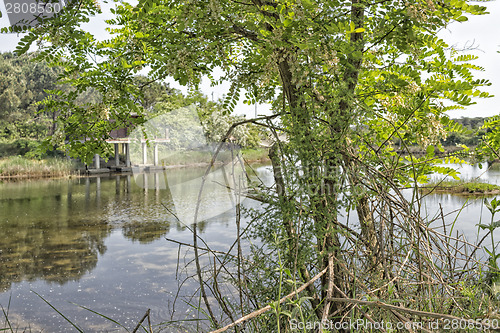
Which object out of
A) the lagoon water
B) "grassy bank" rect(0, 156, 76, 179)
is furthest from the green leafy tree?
"grassy bank" rect(0, 156, 76, 179)

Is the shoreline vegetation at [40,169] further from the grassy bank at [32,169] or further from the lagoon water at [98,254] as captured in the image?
the lagoon water at [98,254]

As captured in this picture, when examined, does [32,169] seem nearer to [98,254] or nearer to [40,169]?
[40,169]

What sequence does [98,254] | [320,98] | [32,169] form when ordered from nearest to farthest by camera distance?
[320,98] < [98,254] < [32,169]

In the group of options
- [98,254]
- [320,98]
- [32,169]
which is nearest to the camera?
[320,98]

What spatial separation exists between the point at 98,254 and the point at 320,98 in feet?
19.4

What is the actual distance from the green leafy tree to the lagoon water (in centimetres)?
40

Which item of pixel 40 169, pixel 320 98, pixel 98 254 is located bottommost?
pixel 98 254

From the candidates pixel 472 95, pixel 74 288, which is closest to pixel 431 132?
pixel 472 95

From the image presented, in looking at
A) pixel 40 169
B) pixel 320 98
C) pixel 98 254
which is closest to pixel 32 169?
pixel 40 169

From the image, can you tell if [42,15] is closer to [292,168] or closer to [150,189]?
[292,168]

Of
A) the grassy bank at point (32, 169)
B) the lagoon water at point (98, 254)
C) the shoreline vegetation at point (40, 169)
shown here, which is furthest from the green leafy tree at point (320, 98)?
the grassy bank at point (32, 169)

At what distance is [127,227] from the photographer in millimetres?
8680

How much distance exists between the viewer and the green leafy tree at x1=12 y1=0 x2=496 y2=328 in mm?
1727

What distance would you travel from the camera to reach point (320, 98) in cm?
216
